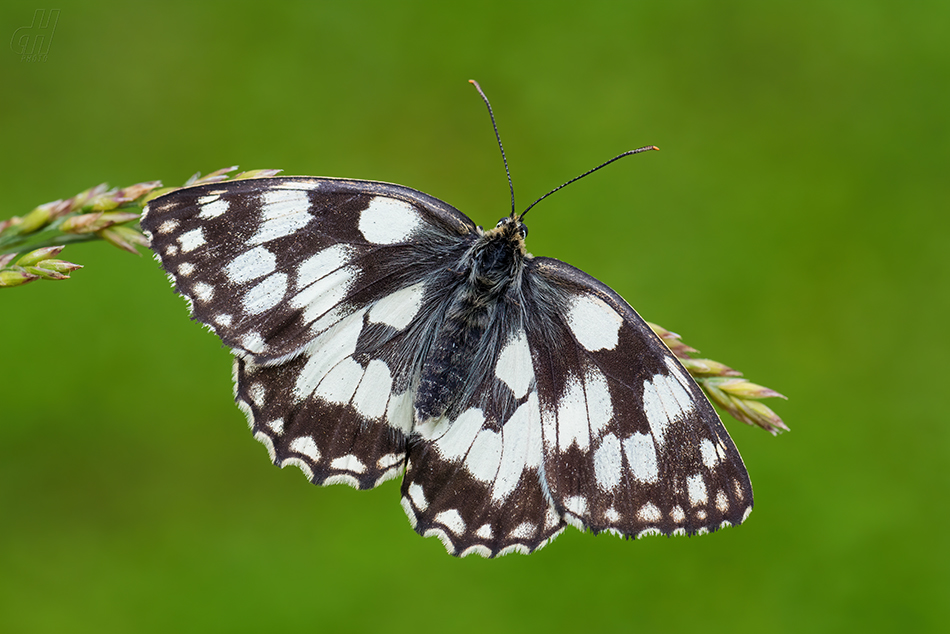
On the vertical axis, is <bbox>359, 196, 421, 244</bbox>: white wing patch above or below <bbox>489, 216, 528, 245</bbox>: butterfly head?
above

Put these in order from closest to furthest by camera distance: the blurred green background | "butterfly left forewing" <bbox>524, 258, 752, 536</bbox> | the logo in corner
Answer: "butterfly left forewing" <bbox>524, 258, 752, 536</bbox> < the blurred green background < the logo in corner

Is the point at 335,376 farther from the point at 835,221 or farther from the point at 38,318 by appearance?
the point at 835,221

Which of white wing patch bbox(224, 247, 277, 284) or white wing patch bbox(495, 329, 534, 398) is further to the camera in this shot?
white wing patch bbox(495, 329, 534, 398)

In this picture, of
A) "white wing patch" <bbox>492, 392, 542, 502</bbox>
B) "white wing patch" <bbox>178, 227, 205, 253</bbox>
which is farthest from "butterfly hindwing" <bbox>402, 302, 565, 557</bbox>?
"white wing patch" <bbox>178, 227, 205, 253</bbox>

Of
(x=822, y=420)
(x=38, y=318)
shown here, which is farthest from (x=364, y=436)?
(x=822, y=420)

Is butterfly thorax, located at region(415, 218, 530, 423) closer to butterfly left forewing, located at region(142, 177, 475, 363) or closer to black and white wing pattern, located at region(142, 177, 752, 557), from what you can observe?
black and white wing pattern, located at region(142, 177, 752, 557)

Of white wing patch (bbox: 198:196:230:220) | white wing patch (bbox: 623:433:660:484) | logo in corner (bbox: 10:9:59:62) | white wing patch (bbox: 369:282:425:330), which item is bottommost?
white wing patch (bbox: 623:433:660:484)

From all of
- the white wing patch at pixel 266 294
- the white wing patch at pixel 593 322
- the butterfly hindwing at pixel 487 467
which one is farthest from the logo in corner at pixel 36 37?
the white wing patch at pixel 593 322
